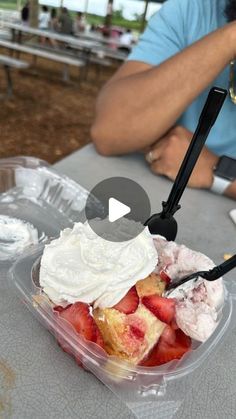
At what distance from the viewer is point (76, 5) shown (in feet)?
4.07

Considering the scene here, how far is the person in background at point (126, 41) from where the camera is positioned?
721cm

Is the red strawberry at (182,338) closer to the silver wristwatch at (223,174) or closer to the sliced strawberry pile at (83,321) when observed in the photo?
the sliced strawberry pile at (83,321)

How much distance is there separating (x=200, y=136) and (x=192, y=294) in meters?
0.18

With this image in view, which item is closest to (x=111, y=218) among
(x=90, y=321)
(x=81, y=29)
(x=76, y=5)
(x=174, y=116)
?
(x=90, y=321)

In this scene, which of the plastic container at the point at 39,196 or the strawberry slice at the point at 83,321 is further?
the plastic container at the point at 39,196

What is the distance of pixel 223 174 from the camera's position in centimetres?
88

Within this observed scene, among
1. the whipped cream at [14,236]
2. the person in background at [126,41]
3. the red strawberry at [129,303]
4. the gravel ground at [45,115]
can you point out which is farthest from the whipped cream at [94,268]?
the person in background at [126,41]

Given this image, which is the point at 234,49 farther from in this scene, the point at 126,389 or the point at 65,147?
the point at 65,147

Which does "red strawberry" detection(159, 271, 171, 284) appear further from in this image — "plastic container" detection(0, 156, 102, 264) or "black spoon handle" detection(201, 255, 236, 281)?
"plastic container" detection(0, 156, 102, 264)

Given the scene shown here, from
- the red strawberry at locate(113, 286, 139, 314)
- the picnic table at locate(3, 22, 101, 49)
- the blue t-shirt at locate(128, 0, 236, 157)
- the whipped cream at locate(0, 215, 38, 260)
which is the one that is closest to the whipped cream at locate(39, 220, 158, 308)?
the red strawberry at locate(113, 286, 139, 314)

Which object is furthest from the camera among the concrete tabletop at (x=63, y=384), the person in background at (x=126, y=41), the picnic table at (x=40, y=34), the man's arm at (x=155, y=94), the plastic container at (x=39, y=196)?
the person in background at (x=126, y=41)

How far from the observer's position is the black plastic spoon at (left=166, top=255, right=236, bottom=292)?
1.31 ft

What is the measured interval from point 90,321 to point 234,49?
0.68 metres
